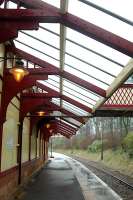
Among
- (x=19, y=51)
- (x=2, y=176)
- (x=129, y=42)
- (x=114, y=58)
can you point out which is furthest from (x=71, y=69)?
(x=129, y=42)

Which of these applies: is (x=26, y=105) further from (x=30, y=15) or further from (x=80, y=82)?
(x=30, y=15)

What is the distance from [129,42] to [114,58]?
275cm

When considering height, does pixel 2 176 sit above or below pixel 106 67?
below

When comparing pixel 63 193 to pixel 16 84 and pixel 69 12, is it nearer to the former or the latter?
pixel 16 84

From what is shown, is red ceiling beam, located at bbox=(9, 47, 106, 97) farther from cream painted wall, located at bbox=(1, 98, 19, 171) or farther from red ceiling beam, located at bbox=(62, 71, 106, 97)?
cream painted wall, located at bbox=(1, 98, 19, 171)

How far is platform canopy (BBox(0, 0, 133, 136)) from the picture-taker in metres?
9.37

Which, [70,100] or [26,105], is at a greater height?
[70,100]

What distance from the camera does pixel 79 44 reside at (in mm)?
12383

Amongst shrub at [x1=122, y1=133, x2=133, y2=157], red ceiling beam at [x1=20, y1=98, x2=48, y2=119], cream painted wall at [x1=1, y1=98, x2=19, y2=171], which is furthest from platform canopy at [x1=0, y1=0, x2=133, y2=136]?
shrub at [x1=122, y1=133, x2=133, y2=157]

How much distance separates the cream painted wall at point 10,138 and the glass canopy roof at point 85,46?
2.23 metres

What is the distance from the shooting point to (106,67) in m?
13.8

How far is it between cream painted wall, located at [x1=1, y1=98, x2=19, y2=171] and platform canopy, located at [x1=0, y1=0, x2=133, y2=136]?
2.06 metres

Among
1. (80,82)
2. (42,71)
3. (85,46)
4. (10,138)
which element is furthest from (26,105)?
(85,46)

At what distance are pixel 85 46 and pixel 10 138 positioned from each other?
5213 millimetres
